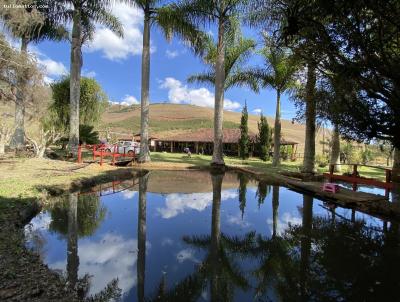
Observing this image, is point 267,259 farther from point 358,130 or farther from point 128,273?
point 358,130

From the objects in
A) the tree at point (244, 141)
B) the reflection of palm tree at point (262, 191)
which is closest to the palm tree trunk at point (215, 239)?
the reflection of palm tree at point (262, 191)

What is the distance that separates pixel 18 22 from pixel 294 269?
13827 mm

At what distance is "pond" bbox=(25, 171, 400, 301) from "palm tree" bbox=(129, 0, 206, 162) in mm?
11066

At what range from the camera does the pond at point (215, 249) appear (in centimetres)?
531

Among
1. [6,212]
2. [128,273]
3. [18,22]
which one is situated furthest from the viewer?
[18,22]

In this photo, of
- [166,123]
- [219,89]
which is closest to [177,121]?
[166,123]

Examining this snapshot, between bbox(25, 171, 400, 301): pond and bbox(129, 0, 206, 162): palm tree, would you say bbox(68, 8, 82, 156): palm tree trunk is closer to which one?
bbox(129, 0, 206, 162): palm tree

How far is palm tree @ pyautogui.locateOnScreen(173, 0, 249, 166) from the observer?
21062 millimetres

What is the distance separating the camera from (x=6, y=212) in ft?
25.6

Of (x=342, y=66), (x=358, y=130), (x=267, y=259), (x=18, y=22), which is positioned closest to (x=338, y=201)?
(x=358, y=130)

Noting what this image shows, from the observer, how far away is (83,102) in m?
38.2

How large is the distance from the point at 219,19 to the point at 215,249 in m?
17.4

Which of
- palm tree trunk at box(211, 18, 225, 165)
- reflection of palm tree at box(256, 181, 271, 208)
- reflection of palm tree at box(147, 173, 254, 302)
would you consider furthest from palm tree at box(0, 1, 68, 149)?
reflection of palm tree at box(147, 173, 254, 302)

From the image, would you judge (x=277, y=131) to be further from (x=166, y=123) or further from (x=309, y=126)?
(x=166, y=123)
